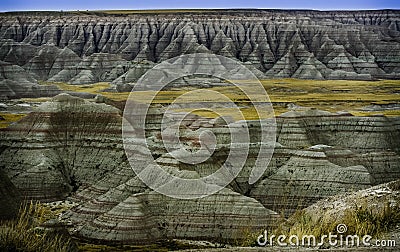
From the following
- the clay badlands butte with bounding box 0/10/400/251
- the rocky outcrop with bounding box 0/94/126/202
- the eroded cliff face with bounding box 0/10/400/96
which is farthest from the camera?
the eroded cliff face with bounding box 0/10/400/96

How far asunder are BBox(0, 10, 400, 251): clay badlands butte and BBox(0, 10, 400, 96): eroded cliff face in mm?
381

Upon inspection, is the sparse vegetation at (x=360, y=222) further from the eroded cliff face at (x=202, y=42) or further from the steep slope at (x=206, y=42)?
the steep slope at (x=206, y=42)

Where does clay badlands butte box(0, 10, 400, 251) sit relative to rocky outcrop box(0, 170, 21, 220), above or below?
above

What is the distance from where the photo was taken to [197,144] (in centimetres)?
3675

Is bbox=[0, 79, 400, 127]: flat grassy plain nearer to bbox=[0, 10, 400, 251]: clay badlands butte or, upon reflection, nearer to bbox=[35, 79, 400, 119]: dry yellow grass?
bbox=[35, 79, 400, 119]: dry yellow grass

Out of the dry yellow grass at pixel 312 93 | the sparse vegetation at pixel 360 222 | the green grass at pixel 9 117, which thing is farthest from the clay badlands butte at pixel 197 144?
the dry yellow grass at pixel 312 93

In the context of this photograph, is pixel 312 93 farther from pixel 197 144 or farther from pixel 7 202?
pixel 7 202

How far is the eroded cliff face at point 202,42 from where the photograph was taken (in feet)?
366

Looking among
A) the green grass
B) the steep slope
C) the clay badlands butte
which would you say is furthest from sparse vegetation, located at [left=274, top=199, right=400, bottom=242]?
the steep slope

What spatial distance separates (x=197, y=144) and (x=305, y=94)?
5748 centimetres

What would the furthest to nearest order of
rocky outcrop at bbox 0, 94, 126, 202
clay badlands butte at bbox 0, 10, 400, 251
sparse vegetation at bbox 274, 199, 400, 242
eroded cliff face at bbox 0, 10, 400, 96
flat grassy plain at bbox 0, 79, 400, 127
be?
eroded cliff face at bbox 0, 10, 400, 96 < flat grassy plain at bbox 0, 79, 400, 127 < rocky outcrop at bbox 0, 94, 126, 202 < clay badlands butte at bbox 0, 10, 400, 251 < sparse vegetation at bbox 274, 199, 400, 242

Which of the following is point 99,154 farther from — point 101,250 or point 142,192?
point 101,250

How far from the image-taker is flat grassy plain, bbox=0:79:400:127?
73.2 meters

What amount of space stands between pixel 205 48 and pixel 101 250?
94.0m
